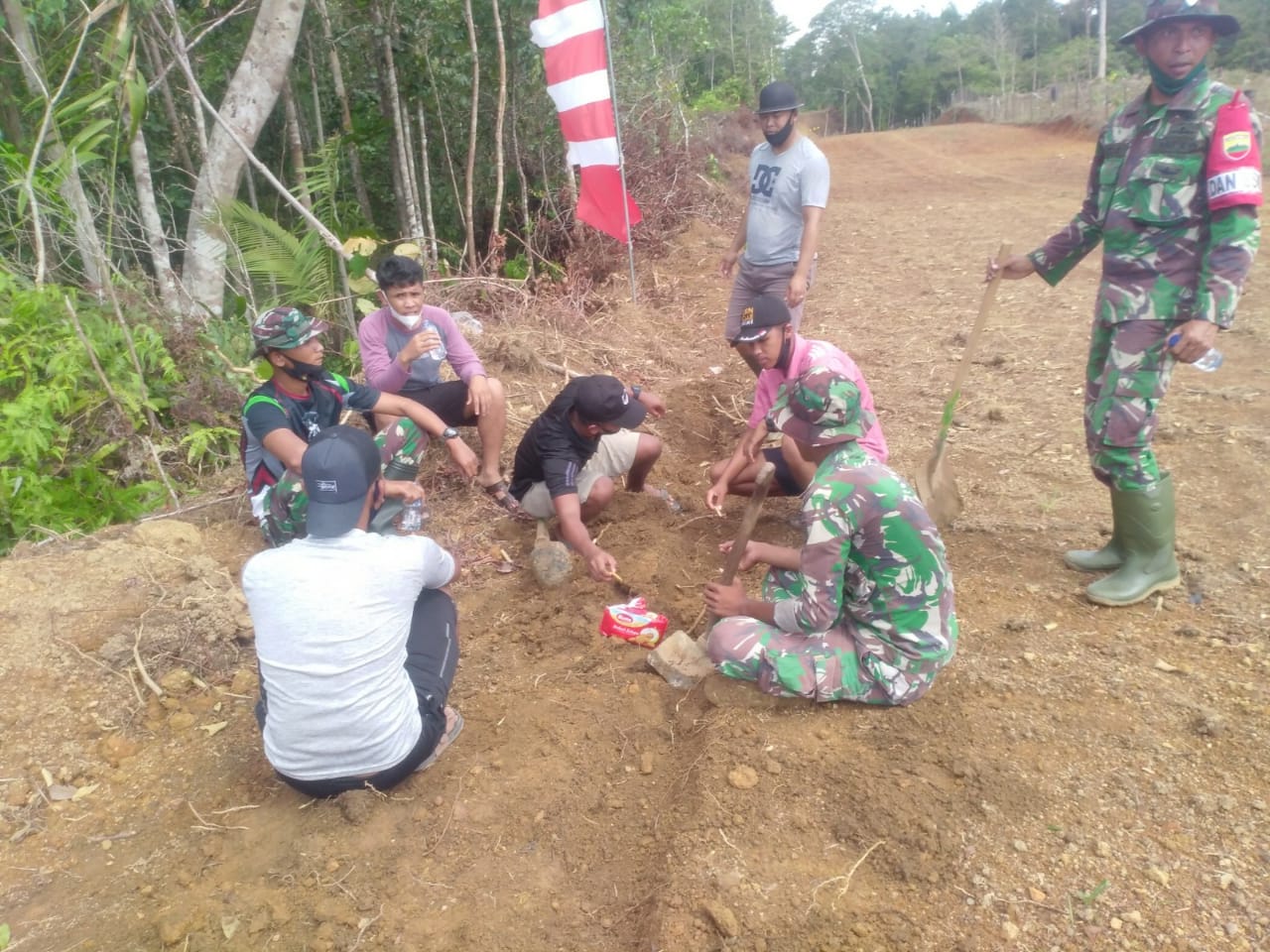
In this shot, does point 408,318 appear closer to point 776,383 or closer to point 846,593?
point 776,383

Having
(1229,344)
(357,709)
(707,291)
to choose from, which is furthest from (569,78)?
(357,709)

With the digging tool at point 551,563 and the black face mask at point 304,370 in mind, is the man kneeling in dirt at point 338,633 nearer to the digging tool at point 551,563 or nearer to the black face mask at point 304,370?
the black face mask at point 304,370

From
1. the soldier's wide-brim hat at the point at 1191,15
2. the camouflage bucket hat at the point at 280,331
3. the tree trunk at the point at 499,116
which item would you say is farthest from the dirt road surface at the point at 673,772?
the tree trunk at the point at 499,116

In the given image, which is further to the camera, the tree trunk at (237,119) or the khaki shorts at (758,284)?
the tree trunk at (237,119)

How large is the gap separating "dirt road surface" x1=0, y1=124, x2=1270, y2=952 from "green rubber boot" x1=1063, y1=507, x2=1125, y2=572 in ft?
0.31

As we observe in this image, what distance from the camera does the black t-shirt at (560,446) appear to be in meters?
3.52

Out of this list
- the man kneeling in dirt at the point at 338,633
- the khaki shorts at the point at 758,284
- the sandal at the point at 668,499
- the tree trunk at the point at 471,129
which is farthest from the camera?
the tree trunk at the point at 471,129

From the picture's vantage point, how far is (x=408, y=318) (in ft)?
13.9

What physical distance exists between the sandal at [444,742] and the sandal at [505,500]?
59.3 inches

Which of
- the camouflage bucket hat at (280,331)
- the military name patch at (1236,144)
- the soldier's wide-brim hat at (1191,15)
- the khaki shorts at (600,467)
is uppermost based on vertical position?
the soldier's wide-brim hat at (1191,15)

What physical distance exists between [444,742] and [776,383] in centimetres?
201

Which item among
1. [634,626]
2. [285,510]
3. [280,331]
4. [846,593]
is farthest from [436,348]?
[846,593]

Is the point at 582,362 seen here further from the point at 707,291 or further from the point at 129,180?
the point at 129,180

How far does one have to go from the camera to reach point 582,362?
6172 mm
